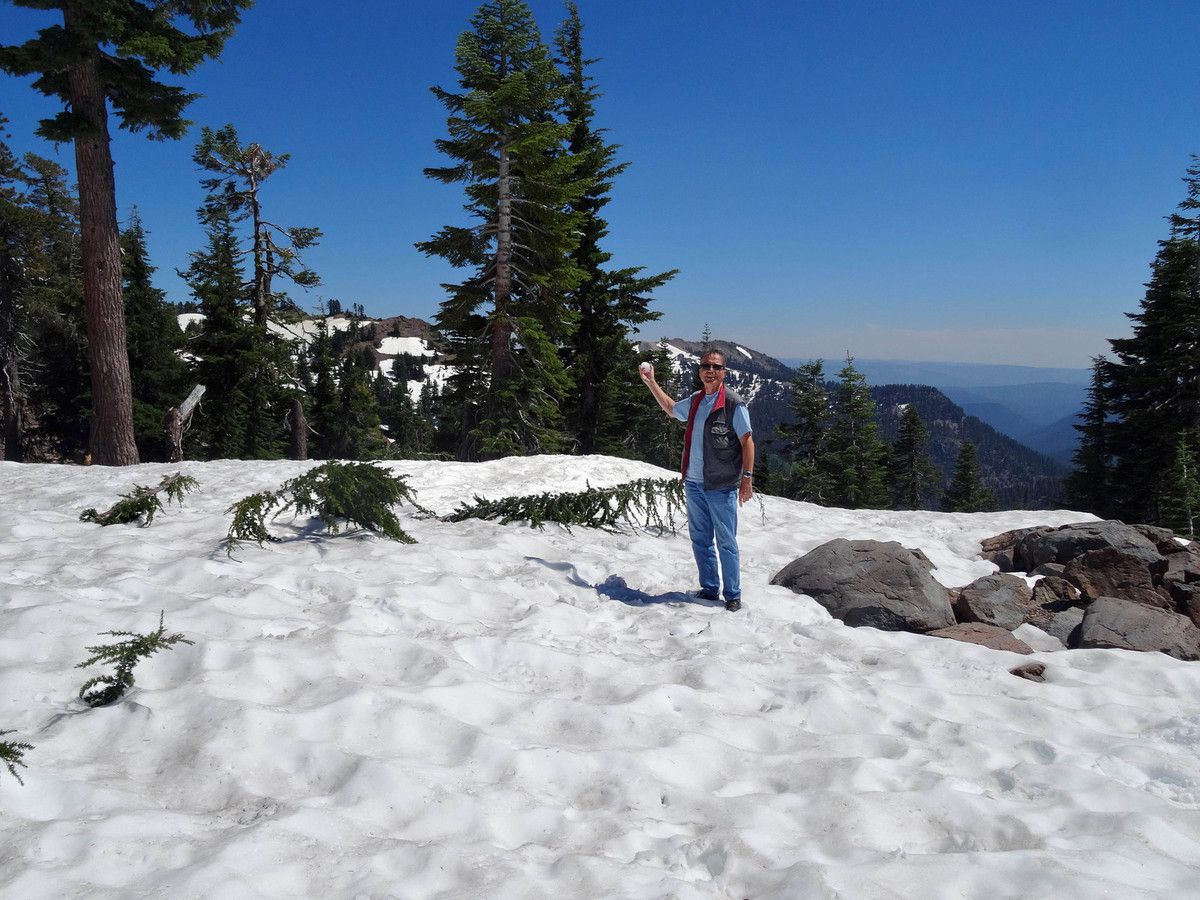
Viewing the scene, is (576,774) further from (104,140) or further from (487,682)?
(104,140)

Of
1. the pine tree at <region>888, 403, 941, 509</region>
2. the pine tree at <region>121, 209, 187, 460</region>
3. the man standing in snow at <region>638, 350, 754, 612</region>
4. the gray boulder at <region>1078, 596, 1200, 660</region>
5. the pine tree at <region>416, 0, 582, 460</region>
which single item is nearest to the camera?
the gray boulder at <region>1078, 596, 1200, 660</region>

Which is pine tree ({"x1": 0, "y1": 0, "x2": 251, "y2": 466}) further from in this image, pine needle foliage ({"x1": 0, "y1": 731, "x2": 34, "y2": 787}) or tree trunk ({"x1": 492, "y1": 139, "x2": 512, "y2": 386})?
pine needle foliage ({"x1": 0, "y1": 731, "x2": 34, "y2": 787})

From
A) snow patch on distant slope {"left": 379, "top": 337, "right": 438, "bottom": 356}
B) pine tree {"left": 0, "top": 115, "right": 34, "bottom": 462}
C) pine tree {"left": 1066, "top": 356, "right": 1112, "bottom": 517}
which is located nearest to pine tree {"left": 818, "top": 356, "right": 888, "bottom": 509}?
pine tree {"left": 1066, "top": 356, "right": 1112, "bottom": 517}

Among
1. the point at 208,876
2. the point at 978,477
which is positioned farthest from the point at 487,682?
the point at 978,477

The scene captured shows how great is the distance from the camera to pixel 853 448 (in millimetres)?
42531

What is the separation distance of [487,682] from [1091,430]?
4136 centimetres

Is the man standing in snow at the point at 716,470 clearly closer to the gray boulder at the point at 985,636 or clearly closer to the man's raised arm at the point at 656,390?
the man's raised arm at the point at 656,390

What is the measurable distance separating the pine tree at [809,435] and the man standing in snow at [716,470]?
120 feet

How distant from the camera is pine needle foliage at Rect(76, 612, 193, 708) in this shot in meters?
3.16

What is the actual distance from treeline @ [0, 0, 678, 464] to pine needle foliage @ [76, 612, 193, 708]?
10274mm

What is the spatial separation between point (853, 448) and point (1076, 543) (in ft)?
121

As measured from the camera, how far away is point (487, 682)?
3758 millimetres

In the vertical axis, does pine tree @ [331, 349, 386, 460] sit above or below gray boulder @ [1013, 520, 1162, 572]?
above

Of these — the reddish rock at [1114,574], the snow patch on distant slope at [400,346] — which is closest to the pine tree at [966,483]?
the reddish rock at [1114,574]
